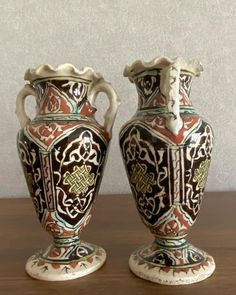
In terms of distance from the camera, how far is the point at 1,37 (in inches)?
42.8

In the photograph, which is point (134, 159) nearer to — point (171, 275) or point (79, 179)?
point (79, 179)

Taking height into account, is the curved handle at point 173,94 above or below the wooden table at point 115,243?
above

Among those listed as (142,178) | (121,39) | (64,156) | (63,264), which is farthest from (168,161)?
(121,39)

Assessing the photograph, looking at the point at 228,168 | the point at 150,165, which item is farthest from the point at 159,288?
the point at 228,168

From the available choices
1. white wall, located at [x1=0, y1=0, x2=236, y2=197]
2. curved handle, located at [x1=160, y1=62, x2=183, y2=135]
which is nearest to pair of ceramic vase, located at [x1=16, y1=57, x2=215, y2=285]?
curved handle, located at [x1=160, y1=62, x2=183, y2=135]

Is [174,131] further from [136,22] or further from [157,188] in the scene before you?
[136,22]

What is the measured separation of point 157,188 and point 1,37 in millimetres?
733

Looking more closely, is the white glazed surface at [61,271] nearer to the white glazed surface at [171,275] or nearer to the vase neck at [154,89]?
the white glazed surface at [171,275]

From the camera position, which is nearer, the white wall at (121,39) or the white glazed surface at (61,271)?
the white glazed surface at (61,271)

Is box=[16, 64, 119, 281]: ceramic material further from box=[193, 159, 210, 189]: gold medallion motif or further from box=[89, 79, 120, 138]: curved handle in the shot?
box=[193, 159, 210, 189]: gold medallion motif

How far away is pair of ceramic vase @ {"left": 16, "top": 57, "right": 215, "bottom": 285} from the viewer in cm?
60

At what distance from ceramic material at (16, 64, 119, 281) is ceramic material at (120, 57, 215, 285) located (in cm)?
6

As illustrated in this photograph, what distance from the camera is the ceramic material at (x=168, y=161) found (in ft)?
1.96

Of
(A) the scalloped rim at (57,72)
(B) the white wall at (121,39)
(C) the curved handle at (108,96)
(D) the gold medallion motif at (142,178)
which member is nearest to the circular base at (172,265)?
(D) the gold medallion motif at (142,178)
